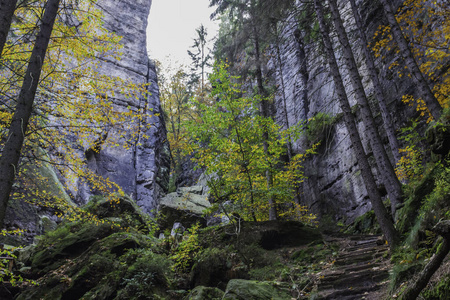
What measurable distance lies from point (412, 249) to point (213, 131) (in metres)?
7.13

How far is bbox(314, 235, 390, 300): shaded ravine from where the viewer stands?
4612 millimetres

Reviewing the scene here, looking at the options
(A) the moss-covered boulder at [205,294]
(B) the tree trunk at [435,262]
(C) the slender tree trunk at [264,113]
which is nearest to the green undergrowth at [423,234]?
(B) the tree trunk at [435,262]

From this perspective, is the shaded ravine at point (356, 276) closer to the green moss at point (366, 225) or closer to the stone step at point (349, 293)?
the stone step at point (349, 293)

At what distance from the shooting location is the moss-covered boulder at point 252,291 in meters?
4.96

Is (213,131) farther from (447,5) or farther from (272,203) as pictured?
(447,5)

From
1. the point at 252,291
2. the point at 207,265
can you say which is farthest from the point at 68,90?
the point at 252,291

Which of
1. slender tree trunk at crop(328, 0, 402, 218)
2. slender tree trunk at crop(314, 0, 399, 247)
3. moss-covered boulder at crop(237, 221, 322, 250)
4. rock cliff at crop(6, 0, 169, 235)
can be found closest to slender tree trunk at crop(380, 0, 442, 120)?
slender tree trunk at crop(328, 0, 402, 218)

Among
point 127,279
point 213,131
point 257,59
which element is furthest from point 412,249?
point 257,59

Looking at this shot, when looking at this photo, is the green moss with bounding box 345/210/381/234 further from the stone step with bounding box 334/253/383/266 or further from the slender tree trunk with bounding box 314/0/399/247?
the slender tree trunk with bounding box 314/0/399/247

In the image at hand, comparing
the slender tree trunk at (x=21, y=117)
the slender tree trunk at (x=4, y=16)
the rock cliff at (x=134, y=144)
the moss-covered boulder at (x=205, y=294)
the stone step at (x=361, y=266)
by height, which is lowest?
the moss-covered boulder at (x=205, y=294)

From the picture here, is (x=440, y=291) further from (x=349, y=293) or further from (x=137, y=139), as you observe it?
(x=137, y=139)

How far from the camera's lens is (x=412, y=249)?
4.81 m

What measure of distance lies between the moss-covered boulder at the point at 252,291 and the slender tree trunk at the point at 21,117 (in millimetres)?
4110

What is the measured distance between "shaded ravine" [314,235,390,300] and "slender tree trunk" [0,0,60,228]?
5824 millimetres
